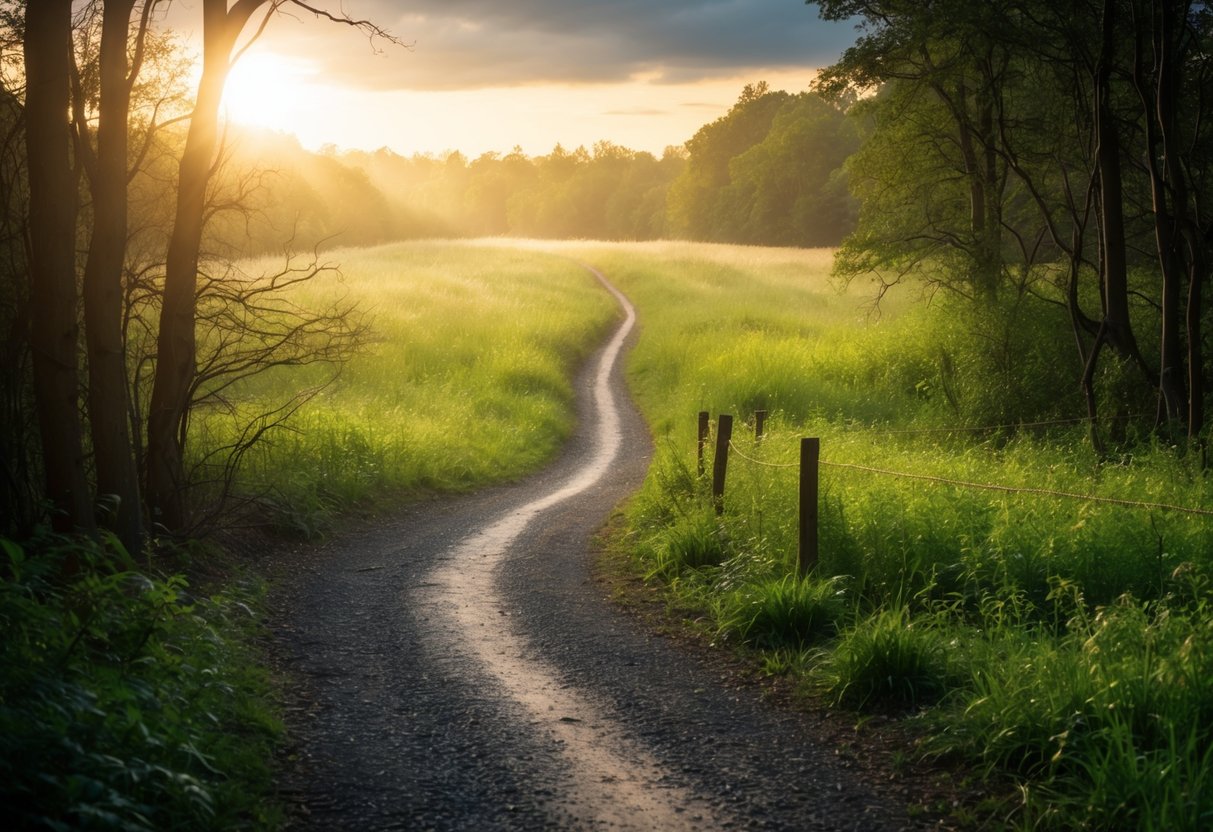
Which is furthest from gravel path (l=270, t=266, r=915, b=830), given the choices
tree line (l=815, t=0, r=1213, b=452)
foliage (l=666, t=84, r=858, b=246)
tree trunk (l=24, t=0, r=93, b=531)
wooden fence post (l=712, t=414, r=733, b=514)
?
foliage (l=666, t=84, r=858, b=246)

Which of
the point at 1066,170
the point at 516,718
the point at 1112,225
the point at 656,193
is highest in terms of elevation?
the point at 656,193

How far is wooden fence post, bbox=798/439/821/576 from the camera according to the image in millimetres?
8125

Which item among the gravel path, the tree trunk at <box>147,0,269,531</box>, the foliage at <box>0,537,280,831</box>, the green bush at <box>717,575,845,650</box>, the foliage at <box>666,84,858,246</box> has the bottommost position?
the gravel path

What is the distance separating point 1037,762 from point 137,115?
9932 millimetres

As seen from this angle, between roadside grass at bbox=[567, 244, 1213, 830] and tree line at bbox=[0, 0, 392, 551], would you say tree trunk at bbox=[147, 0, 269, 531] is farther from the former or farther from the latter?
roadside grass at bbox=[567, 244, 1213, 830]

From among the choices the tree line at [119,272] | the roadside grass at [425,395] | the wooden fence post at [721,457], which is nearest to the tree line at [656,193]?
the roadside grass at [425,395]

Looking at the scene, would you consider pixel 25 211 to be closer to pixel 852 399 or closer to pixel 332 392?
pixel 332 392

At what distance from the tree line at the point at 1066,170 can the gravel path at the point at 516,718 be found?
7.93 metres

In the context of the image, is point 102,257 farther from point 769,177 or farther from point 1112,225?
point 769,177

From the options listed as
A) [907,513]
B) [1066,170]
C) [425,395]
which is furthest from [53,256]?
[1066,170]

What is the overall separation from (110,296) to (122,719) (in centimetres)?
505

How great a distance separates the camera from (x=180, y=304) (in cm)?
986

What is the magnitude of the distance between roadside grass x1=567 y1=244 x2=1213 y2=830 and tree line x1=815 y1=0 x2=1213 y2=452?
147cm

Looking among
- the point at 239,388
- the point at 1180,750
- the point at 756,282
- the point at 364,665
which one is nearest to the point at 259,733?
the point at 364,665
